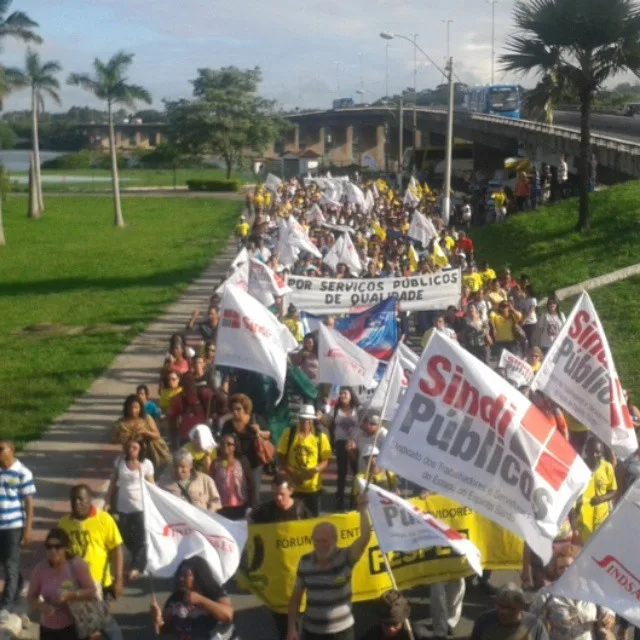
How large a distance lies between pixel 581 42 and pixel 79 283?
14324mm

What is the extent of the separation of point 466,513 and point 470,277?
34.4ft

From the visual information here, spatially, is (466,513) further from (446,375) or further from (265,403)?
(265,403)

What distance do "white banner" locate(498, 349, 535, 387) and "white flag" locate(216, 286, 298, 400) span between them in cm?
222

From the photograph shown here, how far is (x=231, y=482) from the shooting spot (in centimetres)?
933

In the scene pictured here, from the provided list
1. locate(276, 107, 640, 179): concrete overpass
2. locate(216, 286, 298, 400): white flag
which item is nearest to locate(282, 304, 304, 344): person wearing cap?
locate(216, 286, 298, 400): white flag

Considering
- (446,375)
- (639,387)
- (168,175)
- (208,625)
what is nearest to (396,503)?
(446,375)

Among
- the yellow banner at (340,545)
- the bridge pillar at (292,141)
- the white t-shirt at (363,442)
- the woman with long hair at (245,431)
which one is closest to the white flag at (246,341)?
the white t-shirt at (363,442)

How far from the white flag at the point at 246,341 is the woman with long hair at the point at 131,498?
2.42m

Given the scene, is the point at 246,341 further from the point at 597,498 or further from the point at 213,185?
the point at 213,185

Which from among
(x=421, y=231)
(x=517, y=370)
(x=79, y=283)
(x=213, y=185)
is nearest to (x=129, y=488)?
(x=517, y=370)

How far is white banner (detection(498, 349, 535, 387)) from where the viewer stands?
12.2m

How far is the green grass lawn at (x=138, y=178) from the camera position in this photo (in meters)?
90.2

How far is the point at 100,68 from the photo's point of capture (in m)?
61.6

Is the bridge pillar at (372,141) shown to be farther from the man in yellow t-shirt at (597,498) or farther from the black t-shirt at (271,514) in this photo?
the black t-shirt at (271,514)
